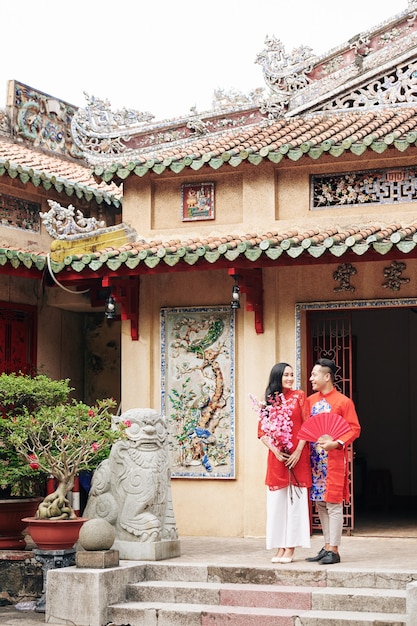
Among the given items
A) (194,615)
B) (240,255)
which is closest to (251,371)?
(240,255)

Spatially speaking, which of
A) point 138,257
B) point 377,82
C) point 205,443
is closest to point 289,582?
point 205,443

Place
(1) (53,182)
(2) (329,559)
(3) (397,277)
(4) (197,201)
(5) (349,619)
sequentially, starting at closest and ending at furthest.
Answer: (5) (349,619), (2) (329,559), (3) (397,277), (4) (197,201), (1) (53,182)

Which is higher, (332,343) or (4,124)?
(4,124)

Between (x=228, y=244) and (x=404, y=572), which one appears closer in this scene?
(x=404, y=572)

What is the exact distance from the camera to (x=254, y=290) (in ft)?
41.2

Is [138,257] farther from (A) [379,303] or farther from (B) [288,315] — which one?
(A) [379,303]

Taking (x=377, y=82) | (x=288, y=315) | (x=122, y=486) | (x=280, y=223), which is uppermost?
(x=377, y=82)

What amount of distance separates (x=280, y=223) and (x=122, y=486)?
3.95 metres

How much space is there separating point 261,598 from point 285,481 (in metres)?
1.14

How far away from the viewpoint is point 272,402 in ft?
33.0

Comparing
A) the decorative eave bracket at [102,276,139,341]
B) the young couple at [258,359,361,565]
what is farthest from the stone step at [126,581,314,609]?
the decorative eave bracket at [102,276,139,341]

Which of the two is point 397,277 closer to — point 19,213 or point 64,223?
point 64,223

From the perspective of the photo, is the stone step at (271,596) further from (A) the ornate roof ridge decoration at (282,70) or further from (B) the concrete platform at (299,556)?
(A) the ornate roof ridge decoration at (282,70)

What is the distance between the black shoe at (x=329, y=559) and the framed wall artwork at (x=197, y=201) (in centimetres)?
484
